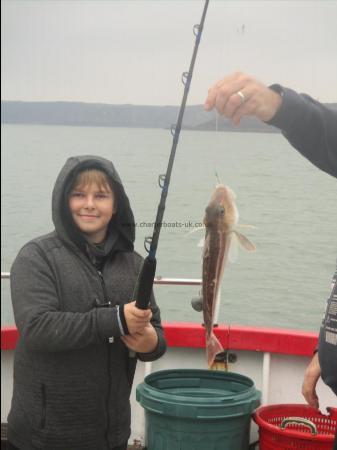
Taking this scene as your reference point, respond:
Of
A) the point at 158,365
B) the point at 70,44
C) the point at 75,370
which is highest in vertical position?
the point at 70,44

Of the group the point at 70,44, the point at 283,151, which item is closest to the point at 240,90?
the point at 283,151

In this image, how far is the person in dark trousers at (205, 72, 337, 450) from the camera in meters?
1.83

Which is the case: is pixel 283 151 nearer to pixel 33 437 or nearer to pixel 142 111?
pixel 142 111

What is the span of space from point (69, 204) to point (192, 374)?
1.53 meters

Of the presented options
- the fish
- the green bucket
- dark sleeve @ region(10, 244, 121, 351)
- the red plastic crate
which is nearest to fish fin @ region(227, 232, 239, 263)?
the fish

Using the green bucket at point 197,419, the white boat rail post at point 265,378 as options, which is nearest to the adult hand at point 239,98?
the green bucket at point 197,419

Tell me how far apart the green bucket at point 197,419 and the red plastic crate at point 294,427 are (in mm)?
116

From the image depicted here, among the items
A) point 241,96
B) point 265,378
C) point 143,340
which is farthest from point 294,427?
point 241,96

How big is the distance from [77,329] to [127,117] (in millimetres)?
1586

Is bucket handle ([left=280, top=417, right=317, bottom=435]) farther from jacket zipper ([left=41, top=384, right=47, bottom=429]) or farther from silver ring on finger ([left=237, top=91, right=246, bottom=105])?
silver ring on finger ([left=237, top=91, right=246, bottom=105])

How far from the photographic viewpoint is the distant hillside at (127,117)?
9.46 ft

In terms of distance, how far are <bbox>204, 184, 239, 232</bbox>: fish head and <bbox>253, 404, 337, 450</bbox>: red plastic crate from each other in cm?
176

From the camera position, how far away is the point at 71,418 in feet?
8.46

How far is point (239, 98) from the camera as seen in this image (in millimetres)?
1825
